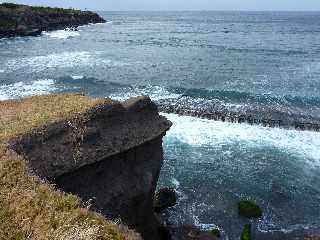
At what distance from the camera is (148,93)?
57.6 meters

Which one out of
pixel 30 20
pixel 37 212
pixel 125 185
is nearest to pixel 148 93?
pixel 125 185

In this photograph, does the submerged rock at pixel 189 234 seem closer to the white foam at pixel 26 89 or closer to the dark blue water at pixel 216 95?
the dark blue water at pixel 216 95

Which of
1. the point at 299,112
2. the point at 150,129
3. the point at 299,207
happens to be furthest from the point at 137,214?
the point at 299,112

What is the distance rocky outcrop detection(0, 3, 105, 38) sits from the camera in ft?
429

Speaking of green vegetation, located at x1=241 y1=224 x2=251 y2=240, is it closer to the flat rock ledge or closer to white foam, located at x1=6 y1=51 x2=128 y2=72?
the flat rock ledge

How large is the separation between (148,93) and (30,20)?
338ft

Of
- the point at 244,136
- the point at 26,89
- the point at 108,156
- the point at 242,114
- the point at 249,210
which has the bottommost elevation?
the point at 249,210

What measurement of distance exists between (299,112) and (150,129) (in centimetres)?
3136

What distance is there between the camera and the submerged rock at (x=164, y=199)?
29.2 metres

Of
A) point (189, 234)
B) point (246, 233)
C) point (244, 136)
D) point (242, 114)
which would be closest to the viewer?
point (189, 234)

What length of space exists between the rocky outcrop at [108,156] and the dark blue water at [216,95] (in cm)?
748

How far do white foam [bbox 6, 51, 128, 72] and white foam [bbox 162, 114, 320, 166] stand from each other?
37127mm

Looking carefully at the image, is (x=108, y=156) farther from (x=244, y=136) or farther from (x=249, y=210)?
(x=244, y=136)

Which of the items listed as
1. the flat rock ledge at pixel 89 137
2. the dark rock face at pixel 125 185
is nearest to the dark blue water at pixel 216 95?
the dark rock face at pixel 125 185
